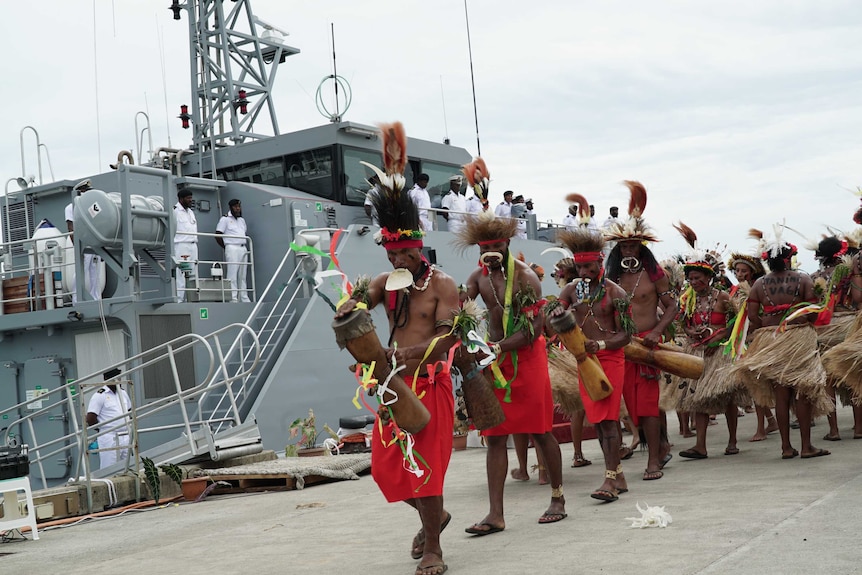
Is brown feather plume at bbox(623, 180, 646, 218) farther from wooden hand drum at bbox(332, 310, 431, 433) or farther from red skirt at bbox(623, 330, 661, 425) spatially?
wooden hand drum at bbox(332, 310, 431, 433)

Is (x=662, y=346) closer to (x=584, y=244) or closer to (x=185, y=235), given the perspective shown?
(x=584, y=244)

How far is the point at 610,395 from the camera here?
7156mm

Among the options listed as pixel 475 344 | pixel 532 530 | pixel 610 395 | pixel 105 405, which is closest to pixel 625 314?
pixel 610 395

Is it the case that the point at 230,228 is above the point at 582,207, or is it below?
above

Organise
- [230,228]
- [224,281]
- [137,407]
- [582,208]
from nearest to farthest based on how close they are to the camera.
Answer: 1. [582,208]
2. [137,407]
3. [224,281]
4. [230,228]

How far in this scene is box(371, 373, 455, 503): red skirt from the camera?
206 inches

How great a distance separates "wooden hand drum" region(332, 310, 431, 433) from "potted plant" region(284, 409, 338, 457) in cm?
632

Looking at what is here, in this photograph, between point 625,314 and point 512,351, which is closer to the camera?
point 512,351

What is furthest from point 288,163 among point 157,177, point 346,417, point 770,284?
point 770,284

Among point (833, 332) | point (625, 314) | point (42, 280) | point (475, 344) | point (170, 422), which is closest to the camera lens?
point (475, 344)

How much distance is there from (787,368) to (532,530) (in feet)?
10.7

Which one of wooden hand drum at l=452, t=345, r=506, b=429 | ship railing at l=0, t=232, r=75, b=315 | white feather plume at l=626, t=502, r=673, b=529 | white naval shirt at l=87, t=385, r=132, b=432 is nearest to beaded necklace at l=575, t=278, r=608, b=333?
wooden hand drum at l=452, t=345, r=506, b=429

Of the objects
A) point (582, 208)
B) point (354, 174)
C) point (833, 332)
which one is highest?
point (354, 174)

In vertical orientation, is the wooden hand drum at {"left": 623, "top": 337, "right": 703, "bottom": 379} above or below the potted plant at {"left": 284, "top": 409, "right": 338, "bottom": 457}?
above
